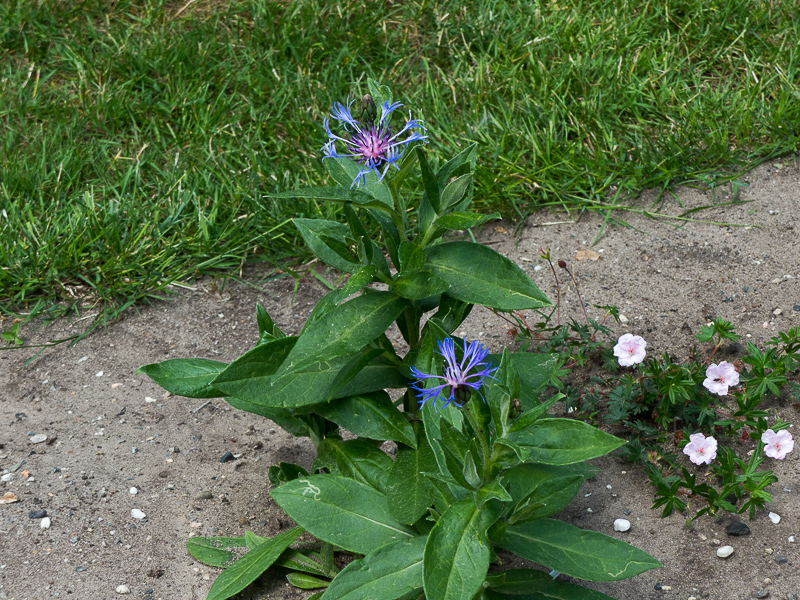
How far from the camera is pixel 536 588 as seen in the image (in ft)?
6.23

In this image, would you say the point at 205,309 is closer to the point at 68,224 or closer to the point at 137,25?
the point at 68,224

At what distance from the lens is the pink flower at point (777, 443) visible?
2328mm

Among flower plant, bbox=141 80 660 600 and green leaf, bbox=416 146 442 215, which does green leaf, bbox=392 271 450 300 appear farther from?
green leaf, bbox=416 146 442 215

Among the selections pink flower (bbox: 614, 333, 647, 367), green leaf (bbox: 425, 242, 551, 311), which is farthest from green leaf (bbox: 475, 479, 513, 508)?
pink flower (bbox: 614, 333, 647, 367)

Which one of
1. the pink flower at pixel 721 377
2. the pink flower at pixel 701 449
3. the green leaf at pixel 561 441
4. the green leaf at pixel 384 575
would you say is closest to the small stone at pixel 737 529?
the pink flower at pixel 701 449

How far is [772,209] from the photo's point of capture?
3.37m

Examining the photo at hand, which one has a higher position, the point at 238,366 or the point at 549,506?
the point at 238,366

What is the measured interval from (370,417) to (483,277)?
0.45m

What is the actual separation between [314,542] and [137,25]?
3344 millimetres

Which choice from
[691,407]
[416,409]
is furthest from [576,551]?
[691,407]

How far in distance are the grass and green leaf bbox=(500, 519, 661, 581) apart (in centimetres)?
184

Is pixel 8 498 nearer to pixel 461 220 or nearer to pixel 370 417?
pixel 370 417

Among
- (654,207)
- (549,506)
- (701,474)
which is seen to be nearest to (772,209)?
(654,207)

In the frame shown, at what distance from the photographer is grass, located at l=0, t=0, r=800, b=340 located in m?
3.44
